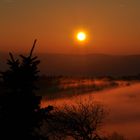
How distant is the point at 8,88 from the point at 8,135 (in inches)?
98.7

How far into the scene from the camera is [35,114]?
27641 millimetres

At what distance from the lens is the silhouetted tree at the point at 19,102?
90.4 feet

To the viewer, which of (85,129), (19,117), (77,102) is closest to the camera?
(19,117)

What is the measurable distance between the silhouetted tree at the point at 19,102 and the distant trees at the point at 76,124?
825 inches

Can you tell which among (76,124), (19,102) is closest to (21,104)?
(19,102)

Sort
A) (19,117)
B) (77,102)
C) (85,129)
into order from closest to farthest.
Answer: (19,117) → (85,129) → (77,102)

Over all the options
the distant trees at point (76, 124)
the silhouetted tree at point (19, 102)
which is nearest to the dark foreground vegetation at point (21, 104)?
the silhouetted tree at point (19, 102)

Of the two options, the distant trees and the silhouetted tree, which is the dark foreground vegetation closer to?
the silhouetted tree

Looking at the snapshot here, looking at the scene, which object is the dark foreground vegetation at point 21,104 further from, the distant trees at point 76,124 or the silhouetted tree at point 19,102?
the distant trees at point 76,124

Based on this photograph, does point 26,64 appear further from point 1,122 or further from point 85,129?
point 85,129

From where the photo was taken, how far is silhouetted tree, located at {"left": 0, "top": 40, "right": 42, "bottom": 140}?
2755 cm

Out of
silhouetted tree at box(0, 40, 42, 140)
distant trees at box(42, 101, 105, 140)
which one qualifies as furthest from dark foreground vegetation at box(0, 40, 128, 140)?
distant trees at box(42, 101, 105, 140)

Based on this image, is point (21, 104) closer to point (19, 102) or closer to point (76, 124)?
point (19, 102)

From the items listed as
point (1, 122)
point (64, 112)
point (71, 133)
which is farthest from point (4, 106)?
point (64, 112)
